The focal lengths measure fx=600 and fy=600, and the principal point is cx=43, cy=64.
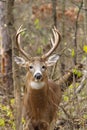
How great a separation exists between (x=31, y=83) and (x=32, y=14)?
39.1 ft

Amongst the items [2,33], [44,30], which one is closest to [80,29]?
[44,30]

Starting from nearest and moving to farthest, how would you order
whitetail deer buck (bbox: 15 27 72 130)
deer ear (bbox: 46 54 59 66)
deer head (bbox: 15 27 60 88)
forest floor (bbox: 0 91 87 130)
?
forest floor (bbox: 0 91 87 130)
deer head (bbox: 15 27 60 88)
whitetail deer buck (bbox: 15 27 72 130)
deer ear (bbox: 46 54 59 66)

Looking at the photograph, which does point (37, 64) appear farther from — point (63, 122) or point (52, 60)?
point (63, 122)

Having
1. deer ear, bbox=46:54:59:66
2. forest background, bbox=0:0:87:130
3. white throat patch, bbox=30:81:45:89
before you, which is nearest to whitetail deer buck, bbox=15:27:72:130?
white throat patch, bbox=30:81:45:89

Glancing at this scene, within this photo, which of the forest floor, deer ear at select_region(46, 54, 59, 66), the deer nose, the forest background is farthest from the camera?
deer ear at select_region(46, 54, 59, 66)

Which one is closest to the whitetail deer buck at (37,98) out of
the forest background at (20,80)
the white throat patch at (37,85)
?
the white throat patch at (37,85)

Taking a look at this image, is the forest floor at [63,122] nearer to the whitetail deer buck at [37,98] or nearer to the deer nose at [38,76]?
the whitetail deer buck at [37,98]

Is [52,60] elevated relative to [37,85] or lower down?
elevated

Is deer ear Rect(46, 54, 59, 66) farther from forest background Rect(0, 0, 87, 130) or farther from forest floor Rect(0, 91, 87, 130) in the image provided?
forest floor Rect(0, 91, 87, 130)

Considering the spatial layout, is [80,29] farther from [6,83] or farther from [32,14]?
[6,83]

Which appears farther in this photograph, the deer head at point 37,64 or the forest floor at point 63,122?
the deer head at point 37,64

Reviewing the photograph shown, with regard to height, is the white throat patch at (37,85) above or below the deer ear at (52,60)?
below

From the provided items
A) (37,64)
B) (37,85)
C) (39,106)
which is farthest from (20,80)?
(39,106)

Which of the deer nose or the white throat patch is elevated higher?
the deer nose
